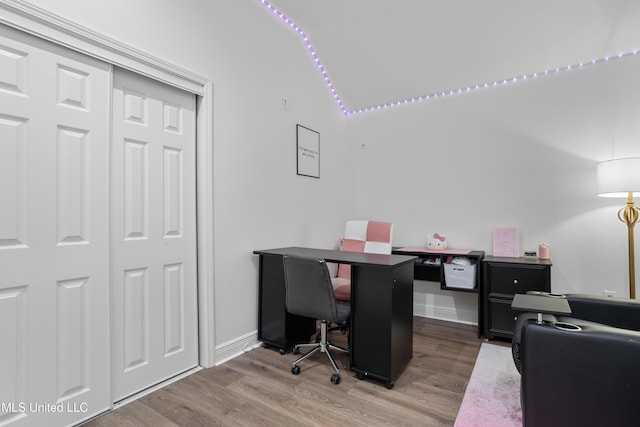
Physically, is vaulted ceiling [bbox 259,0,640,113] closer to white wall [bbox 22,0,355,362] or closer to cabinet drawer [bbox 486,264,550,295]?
white wall [bbox 22,0,355,362]

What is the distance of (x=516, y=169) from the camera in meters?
3.29

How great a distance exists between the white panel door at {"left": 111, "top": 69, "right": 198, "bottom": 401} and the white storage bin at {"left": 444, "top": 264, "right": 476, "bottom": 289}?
2.40 metres

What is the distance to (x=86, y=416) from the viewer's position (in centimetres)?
181

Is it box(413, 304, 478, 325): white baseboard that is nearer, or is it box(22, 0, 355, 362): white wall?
box(22, 0, 355, 362): white wall

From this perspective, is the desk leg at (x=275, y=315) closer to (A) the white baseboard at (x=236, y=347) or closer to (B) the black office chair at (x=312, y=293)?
(A) the white baseboard at (x=236, y=347)

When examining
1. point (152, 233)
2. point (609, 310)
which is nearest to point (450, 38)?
point (609, 310)

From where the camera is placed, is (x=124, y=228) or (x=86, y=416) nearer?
(x=86, y=416)

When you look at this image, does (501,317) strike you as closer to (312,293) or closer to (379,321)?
(379,321)

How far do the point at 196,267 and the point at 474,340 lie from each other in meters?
2.57

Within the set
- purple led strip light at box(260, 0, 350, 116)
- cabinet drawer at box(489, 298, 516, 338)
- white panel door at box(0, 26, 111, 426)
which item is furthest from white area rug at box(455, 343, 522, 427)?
purple led strip light at box(260, 0, 350, 116)

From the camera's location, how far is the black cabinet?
2.80 m

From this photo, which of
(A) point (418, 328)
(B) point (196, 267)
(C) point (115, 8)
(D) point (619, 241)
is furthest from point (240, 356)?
(D) point (619, 241)

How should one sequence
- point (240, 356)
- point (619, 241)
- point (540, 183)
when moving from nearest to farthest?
point (240, 356) → point (619, 241) → point (540, 183)

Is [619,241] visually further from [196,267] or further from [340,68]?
[196,267]
